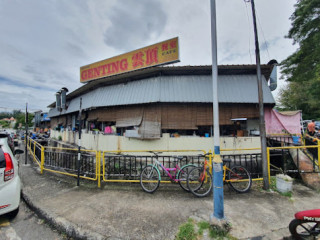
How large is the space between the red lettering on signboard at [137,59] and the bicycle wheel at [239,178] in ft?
23.5

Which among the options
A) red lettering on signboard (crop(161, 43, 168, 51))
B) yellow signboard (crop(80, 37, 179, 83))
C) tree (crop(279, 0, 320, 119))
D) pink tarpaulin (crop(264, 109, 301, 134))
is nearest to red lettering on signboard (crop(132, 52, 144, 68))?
yellow signboard (crop(80, 37, 179, 83))

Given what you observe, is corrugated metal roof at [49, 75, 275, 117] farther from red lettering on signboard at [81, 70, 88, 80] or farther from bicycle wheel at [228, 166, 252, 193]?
red lettering on signboard at [81, 70, 88, 80]

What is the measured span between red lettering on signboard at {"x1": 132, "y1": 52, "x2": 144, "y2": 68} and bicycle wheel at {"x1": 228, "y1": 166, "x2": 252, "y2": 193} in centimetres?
717

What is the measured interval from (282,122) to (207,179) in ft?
19.6

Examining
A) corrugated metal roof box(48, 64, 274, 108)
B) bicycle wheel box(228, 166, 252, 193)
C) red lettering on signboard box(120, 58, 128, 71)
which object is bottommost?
bicycle wheel box(228, 166, 252, 193)

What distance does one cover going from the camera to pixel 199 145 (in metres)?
6.74

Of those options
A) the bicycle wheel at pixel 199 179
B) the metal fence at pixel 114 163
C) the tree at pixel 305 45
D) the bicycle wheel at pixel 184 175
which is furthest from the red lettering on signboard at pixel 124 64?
the tree at pixel 305 45

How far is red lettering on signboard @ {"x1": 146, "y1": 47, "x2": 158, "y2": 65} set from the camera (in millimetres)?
7791

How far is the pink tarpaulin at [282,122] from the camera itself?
712cm

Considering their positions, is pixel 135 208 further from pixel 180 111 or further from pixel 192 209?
pixel 180 111

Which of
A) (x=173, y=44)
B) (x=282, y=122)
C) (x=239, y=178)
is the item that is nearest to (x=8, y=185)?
(x=239, y=178)

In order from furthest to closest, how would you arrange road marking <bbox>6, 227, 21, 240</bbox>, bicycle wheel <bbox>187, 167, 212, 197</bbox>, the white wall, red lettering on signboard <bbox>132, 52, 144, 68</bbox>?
red lettering on signboard <bbox>132, 52, 144, 68</bbox> → the white wall → bicycle wheel <bbox>187, 167, 212, 197</bbox> → road marking <bbox>6, 227, 21, 240</bbox>

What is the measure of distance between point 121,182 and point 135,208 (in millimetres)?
1702

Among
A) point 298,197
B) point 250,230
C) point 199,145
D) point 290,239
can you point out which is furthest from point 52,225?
point 298,197
